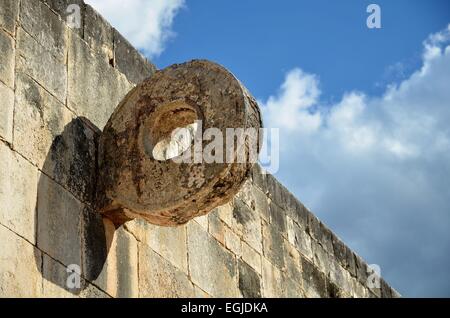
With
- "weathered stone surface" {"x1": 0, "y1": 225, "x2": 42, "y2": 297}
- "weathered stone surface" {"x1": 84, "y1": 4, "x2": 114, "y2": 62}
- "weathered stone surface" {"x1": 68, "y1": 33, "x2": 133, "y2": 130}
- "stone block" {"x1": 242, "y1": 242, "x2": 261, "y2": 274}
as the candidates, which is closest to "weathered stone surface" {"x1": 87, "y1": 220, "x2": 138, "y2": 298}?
"weathered stone surface" {"x1": 0, "y1": 225, "x2": 42, "y2": 297}

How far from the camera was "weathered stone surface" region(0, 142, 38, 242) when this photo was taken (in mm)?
5723

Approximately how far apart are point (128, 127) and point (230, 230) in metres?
1.86

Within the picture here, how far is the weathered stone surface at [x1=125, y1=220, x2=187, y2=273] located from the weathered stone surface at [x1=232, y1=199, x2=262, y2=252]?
1.01 meters

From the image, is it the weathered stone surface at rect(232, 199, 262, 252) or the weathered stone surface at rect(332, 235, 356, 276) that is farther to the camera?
the weathered stone surface at rect(332, 235, 356, 276)

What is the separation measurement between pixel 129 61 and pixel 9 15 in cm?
133

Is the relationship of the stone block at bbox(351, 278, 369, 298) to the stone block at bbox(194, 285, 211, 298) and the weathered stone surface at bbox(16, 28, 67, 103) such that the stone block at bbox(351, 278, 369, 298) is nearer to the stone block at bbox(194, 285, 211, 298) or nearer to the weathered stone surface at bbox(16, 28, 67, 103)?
the stone block at bbox(194, 285, 211, 298)

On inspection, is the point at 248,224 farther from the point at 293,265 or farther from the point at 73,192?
the point at 73,192

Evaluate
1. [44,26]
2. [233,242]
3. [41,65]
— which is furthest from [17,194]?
[233,242]

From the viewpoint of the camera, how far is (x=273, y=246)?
29.4 ft

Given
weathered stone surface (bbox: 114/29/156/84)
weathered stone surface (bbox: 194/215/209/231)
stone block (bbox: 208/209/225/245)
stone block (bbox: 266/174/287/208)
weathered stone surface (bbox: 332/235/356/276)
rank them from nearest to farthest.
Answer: weathered stone surface (bbox: 114/29/156/84)
weathered stone surface (bbox: 194/215/209/231)
stone block (bbox: 208/209/225/245)
stone block (bbox: 266/174/287/208)
weathered stone surface (bbox: 332/235/356/276)

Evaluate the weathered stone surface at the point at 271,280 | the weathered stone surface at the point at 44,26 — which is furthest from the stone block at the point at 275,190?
the weathered stone surface at the point at 44,26
